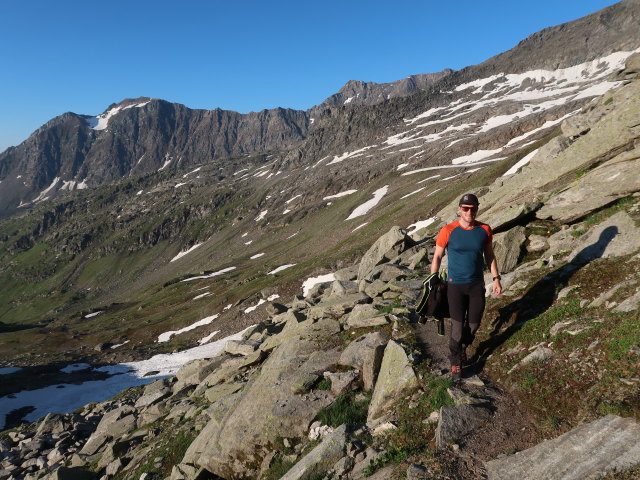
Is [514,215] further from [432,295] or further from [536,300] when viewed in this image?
[432,295]

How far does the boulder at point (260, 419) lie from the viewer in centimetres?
1112

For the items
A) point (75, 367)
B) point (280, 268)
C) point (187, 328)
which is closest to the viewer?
point (75, 367)

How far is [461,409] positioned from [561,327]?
4.14m

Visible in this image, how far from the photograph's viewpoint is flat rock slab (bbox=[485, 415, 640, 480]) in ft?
19.0

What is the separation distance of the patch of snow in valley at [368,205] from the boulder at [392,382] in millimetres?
86973

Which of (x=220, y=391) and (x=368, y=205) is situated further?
(x=368, y=205)

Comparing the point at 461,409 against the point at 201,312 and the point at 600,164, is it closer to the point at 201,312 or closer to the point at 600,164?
the point at 600,164

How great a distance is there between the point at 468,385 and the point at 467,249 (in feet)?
11.6

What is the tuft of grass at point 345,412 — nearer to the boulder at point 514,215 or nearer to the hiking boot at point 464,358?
the hiking boot at point 464,358

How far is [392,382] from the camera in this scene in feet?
33.1

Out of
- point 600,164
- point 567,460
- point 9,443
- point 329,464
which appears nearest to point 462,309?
point 567,460

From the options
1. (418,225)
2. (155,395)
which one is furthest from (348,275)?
(418,225)

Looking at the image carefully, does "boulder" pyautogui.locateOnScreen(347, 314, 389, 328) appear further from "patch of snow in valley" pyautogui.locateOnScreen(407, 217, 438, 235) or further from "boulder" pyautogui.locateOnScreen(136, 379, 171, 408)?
"patch of snow in valley" pyautogui.locateOnScreen(407, 217, 438, 235)

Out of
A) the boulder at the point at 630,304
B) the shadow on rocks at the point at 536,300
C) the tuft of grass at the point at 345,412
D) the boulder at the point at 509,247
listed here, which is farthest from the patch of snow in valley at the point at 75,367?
the boulder at the point at 630,304
